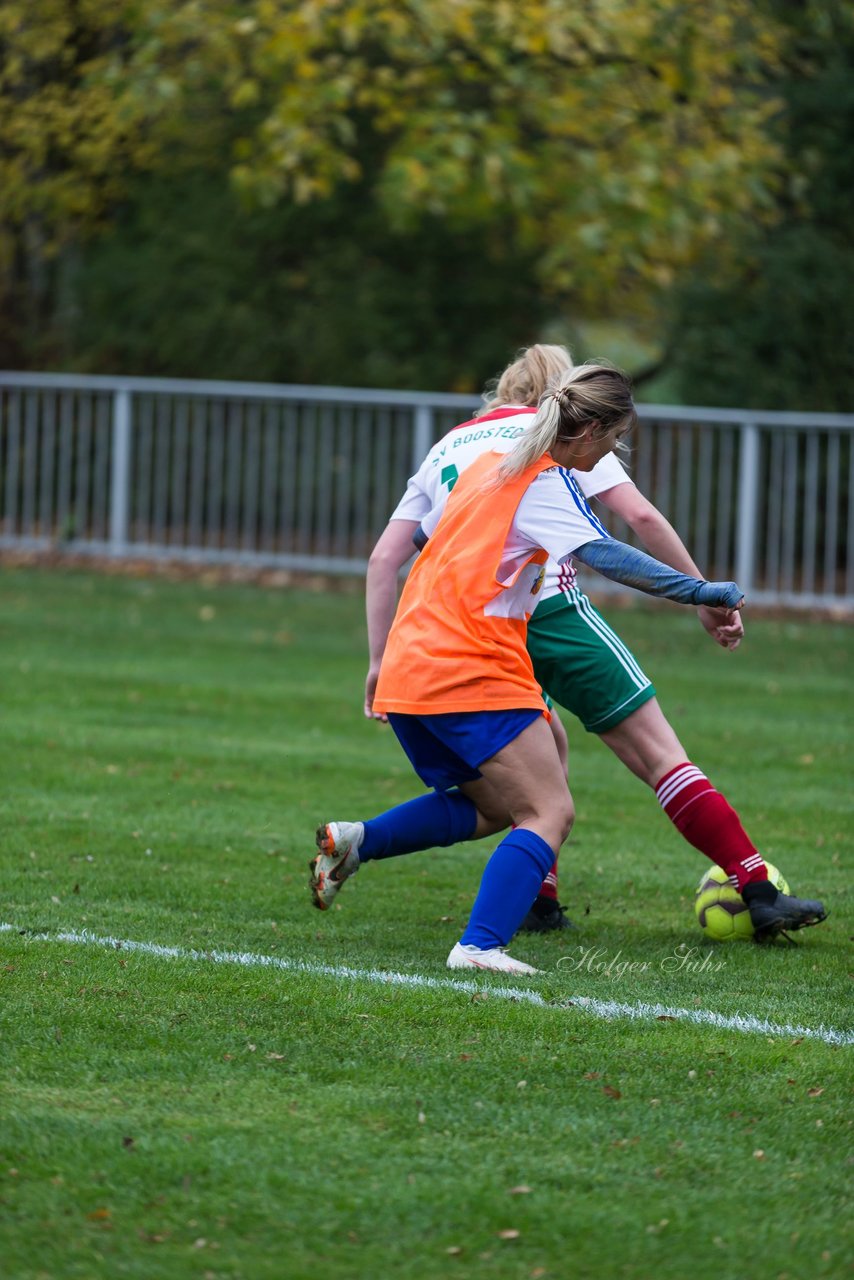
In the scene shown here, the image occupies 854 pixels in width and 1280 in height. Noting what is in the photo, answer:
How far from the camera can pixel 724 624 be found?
5.18m

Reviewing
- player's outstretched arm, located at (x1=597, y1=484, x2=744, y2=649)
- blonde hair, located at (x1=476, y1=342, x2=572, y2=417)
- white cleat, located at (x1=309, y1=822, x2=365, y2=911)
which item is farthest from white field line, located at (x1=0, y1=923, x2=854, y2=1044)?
blonde hair, located at (x1=476, y1=342, x2=572, y2=417)

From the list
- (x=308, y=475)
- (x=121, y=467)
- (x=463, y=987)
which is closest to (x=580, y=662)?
(x=463, y=987)

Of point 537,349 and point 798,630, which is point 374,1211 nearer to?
point 537,349

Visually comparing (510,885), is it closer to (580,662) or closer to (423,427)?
(580,662)

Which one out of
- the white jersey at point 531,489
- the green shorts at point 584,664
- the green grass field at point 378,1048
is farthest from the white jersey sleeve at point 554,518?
the green grass field at point 378,1048

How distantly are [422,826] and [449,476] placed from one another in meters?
1.02

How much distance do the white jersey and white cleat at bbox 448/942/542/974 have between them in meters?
1.06

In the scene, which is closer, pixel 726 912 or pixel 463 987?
pixel 463 987

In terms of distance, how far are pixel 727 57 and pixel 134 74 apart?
18.2ft

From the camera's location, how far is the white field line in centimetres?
453

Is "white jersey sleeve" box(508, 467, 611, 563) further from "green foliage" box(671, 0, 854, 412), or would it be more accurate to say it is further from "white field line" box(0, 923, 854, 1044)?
"green foliage" box(671, 0, 854, 412)

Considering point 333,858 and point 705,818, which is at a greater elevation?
point 705,818

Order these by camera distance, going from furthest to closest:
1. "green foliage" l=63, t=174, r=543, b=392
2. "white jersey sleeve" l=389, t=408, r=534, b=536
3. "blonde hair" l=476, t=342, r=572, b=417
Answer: "green foliage" l=63, t=174, r=543, b=392
"blonde hair" l=476, t=342, r=572, b=417
"white jersey sleeve" l=389, t=408, r=534, b=536

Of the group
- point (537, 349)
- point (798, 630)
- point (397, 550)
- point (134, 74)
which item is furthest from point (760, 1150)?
point (134, 74)
